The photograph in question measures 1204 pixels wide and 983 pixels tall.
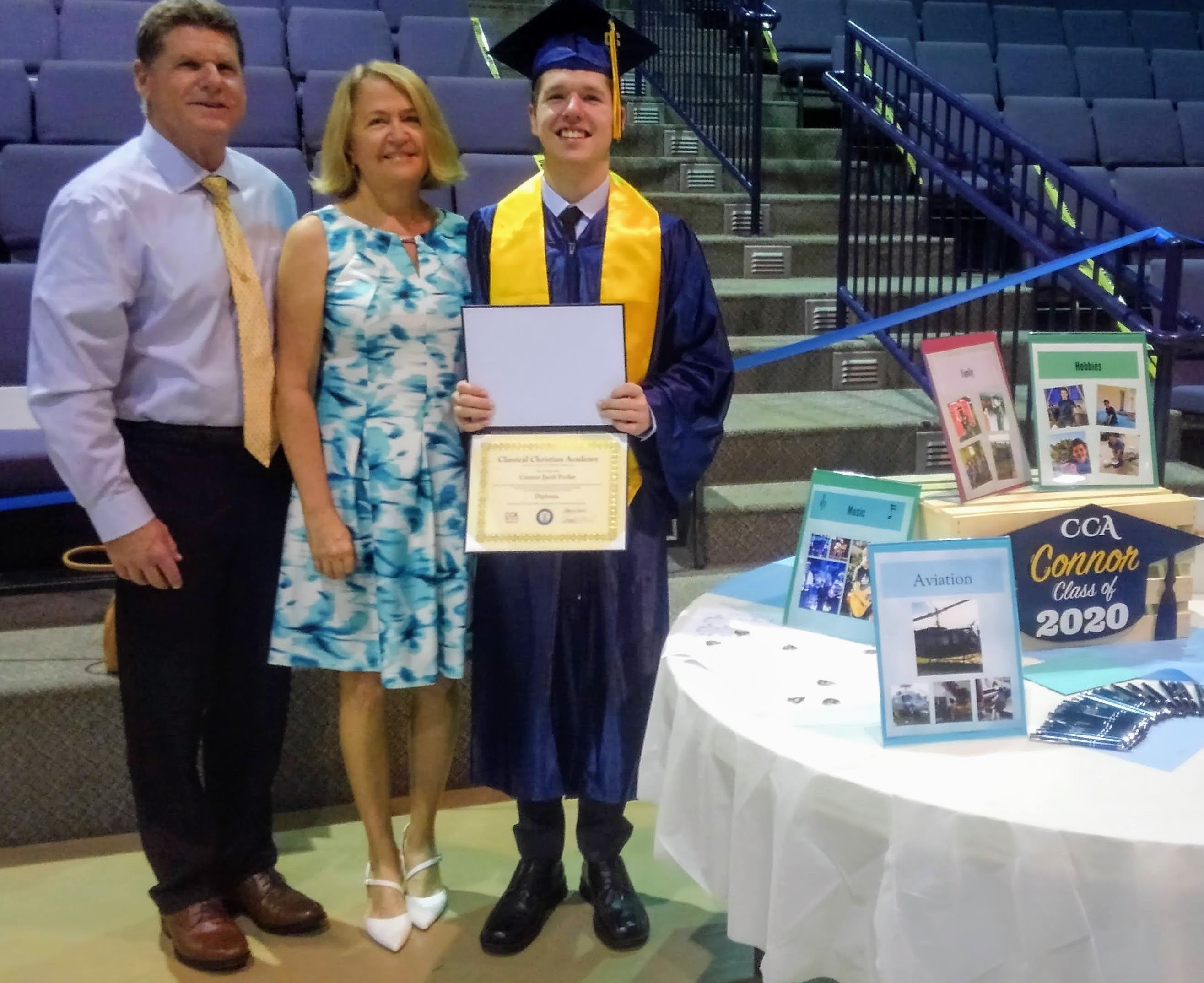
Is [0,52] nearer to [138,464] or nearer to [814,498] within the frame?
[138,464]

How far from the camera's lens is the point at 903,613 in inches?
47.7

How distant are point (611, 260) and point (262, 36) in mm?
4038

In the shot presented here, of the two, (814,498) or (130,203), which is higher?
(130,203)

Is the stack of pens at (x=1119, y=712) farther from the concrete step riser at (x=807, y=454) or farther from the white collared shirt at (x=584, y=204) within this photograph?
the concrete step riser at (x=807, y=454)

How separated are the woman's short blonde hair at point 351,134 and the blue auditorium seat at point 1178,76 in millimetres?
6321

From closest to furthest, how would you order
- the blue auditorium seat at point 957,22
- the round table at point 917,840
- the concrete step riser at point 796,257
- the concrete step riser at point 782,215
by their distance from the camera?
the round table at point 917,840 < the concrete step riser at point 796,257 < the concrete step riser at point 782,215 < the blue auditorium seat at point 957,22

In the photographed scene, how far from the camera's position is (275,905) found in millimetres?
2061

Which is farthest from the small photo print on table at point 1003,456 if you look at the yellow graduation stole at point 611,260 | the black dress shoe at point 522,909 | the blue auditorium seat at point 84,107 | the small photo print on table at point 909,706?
the blue auditorium seat at point 84,107

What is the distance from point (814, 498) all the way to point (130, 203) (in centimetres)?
116

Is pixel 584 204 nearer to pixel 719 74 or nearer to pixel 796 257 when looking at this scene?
pixel 796 257

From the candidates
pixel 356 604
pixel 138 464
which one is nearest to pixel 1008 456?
pixel 356 604

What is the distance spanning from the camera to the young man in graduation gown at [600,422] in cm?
176

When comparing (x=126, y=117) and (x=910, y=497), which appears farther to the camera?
(x=126, y=117)

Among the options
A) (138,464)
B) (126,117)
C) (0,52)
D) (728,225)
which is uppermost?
(0,52)
